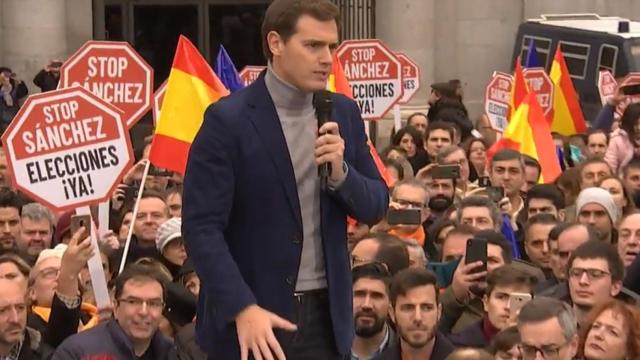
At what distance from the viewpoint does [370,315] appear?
34.0 ft

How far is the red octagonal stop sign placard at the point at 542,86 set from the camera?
2128cm

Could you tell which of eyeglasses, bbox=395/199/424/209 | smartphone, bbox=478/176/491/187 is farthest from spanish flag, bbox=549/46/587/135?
eyeglasses, bbox=395/199/424/209

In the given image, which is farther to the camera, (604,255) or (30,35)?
(30,35)

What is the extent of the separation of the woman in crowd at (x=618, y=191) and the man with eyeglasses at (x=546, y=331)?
5.76m

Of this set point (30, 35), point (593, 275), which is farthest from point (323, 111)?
point (30, 35)

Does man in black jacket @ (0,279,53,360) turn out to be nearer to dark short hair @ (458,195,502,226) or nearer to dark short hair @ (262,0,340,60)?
dark short hair @ (262,0,340,60)

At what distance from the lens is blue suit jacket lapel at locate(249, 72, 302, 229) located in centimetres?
644

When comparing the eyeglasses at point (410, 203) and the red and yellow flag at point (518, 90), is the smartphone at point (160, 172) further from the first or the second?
the red and yellow flag at point (518, 90)

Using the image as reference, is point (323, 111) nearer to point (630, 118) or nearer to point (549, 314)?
point (549, 314)

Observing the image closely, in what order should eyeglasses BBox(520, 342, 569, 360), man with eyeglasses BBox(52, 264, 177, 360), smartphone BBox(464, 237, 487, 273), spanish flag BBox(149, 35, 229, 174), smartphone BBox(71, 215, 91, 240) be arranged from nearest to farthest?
eyeglasses BBox(520, 342, 569, 360) → man with eyeglasses BBox(52, 264, 177, 360) → smartphone BBox(71, 215, 91, 240) → smartphone BBox(464, 237, 487, 273) → spanish flag BBox(149, 35, 229, 174)

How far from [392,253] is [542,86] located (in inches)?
403

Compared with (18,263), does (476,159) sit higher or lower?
lower

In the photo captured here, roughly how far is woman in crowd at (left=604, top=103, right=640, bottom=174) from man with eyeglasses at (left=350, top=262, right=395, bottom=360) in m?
8.64

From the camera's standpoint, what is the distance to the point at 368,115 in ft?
62.0
